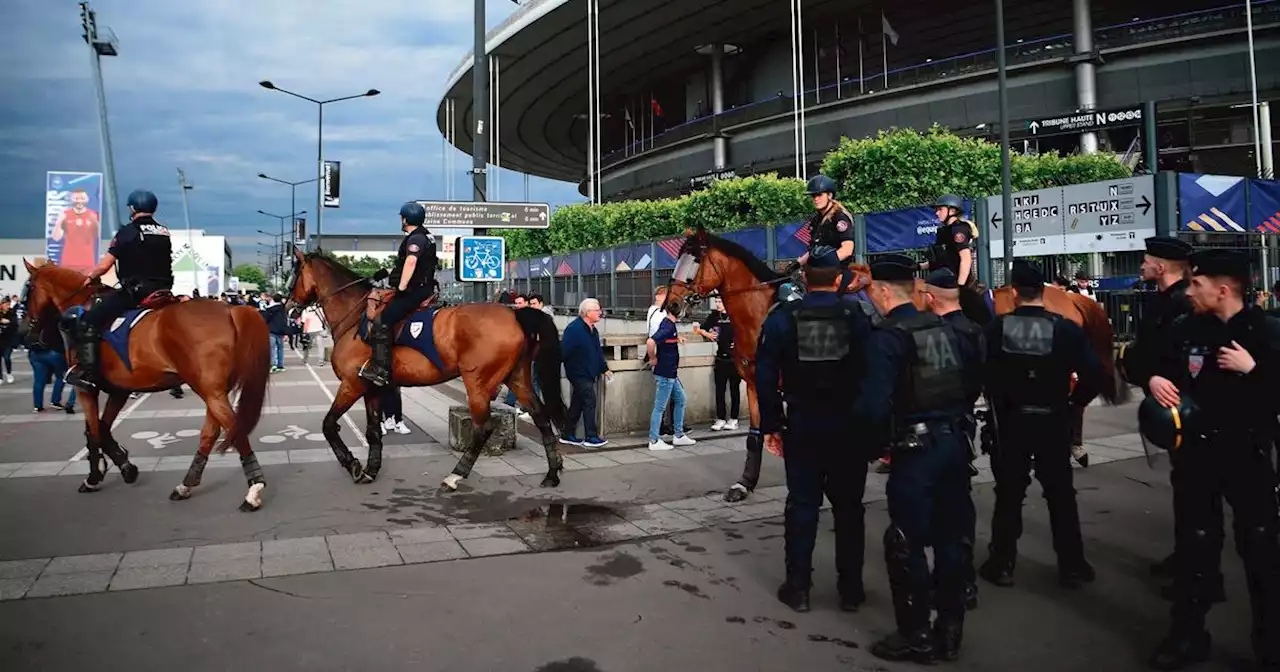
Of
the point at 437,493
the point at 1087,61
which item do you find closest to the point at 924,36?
the point at 1087,61

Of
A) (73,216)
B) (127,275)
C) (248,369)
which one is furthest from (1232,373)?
(73,216)

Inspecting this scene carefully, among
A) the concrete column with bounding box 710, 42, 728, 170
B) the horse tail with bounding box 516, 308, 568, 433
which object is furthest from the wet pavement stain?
the concrete column with bounding box 710, 42, 728, 170

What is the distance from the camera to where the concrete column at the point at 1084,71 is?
36.5 meters

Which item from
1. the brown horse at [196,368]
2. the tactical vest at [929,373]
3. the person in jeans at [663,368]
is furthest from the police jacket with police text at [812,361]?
the person in jeans at [663,368]

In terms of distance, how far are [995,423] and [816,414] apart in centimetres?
146

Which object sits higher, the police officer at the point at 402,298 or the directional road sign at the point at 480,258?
the directional road sign at the point at 480,258

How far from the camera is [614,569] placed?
5832mm

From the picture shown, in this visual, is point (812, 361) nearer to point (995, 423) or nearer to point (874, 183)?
point (995, 423)

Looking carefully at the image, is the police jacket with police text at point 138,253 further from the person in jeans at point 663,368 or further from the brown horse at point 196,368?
the person in jeans at point 663,368

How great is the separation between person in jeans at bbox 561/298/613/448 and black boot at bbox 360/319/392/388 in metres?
2.72

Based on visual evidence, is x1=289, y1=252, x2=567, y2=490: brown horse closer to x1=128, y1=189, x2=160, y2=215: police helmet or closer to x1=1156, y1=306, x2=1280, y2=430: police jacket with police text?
x1=128, y1=189, x2=160, y2=215: police helmet

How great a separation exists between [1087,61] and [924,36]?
1332 cm

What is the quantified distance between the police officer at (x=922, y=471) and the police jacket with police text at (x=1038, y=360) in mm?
855

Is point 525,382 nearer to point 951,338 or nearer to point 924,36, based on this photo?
point 951,338
